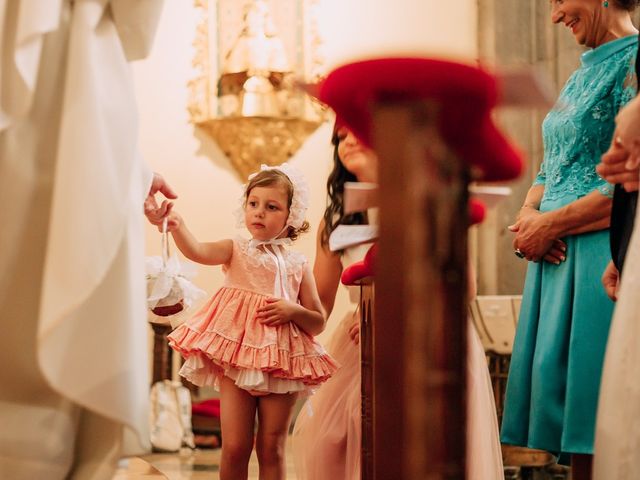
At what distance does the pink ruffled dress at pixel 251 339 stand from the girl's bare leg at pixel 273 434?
68 millimetres

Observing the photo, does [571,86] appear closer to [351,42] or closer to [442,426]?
[442,426]

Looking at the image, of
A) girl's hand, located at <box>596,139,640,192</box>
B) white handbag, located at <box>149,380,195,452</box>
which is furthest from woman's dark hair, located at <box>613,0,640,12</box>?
white handbag, located at <box>149,380,195,452</box>

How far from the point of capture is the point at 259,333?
3.60 meters

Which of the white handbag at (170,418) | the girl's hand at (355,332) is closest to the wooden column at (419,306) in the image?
the girl's hand at (355,332)

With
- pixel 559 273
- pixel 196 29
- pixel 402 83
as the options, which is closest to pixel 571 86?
pixel 559 273

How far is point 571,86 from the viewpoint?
11.0 feet

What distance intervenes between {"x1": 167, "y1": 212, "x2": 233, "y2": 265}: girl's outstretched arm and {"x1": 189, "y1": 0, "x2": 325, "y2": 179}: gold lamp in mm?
3386

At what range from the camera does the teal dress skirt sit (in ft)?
10.0

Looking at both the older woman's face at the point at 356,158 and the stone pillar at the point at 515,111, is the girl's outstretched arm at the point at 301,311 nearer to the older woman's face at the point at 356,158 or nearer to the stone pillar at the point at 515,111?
the older woman's face at the point at 356,158

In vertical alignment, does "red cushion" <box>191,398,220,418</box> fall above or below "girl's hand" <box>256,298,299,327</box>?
below

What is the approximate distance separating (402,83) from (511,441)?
1933mm

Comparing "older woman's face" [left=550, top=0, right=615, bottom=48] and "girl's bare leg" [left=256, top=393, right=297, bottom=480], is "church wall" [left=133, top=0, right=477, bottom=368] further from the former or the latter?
"older woman's face" [left=550, top=0, right=615, bottom=48]

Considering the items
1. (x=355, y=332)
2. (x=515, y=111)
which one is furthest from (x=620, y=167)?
(x=515, y=111)

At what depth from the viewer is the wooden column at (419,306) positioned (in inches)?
66.1
